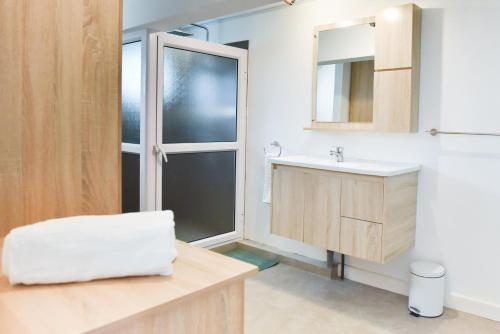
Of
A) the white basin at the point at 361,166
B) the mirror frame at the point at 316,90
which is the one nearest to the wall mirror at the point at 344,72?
the mirror frame at the point at 316,90

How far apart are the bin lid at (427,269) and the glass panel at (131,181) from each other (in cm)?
212

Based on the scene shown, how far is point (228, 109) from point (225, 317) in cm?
295

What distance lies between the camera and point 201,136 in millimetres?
3574

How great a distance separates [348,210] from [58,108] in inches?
78.7

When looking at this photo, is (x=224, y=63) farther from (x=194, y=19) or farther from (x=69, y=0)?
(x=69, y=0)

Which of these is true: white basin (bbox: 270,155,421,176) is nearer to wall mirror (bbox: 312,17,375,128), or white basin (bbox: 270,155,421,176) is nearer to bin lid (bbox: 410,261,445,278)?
wall mirror (bbox: 312,17,375,128)

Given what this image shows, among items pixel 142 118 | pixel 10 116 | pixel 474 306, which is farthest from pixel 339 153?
pixel 10 116

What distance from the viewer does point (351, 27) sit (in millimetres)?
3070

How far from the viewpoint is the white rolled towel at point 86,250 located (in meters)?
0.87

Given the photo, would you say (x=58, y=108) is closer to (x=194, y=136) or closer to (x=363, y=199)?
(x=363, y=199)

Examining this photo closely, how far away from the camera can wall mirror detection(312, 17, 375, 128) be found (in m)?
2.99

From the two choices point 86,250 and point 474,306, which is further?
point 474,306

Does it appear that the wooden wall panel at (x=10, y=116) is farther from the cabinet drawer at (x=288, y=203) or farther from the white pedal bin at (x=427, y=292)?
the white pedal bin at (x=427, y=292)

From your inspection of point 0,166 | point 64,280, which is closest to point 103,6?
point 0,166
